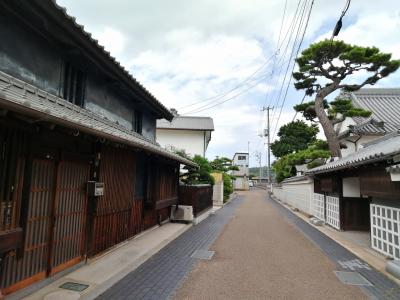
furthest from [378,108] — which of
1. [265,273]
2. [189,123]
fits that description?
[265,273]

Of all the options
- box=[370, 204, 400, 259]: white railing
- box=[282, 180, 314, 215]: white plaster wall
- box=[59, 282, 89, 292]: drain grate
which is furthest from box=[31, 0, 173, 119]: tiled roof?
box=[282, 180, 314, 215]: white plaster wall

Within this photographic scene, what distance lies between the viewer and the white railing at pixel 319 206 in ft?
51.2

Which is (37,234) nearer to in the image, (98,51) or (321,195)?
(98,51)

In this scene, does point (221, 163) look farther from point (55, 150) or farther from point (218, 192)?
point (55, 150)

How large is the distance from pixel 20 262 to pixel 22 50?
3953 mm

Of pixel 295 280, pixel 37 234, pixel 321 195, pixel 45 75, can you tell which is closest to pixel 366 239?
pixel 321 195

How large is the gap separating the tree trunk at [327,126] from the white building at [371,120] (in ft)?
6.26

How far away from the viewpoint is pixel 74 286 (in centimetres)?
537

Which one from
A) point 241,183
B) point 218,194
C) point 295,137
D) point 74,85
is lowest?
point 218,194

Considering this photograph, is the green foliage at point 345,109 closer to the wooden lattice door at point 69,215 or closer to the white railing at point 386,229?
the white railing at point 386,229

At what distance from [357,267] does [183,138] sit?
25949mm

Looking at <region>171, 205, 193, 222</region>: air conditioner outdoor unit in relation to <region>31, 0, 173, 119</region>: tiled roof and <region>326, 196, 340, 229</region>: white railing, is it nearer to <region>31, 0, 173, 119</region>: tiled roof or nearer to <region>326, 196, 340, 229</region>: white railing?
<region>31, 0, 173, 119</region>: tiled roof

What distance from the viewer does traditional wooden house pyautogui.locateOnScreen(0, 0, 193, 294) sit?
177 inches

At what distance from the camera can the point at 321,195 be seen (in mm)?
16062
